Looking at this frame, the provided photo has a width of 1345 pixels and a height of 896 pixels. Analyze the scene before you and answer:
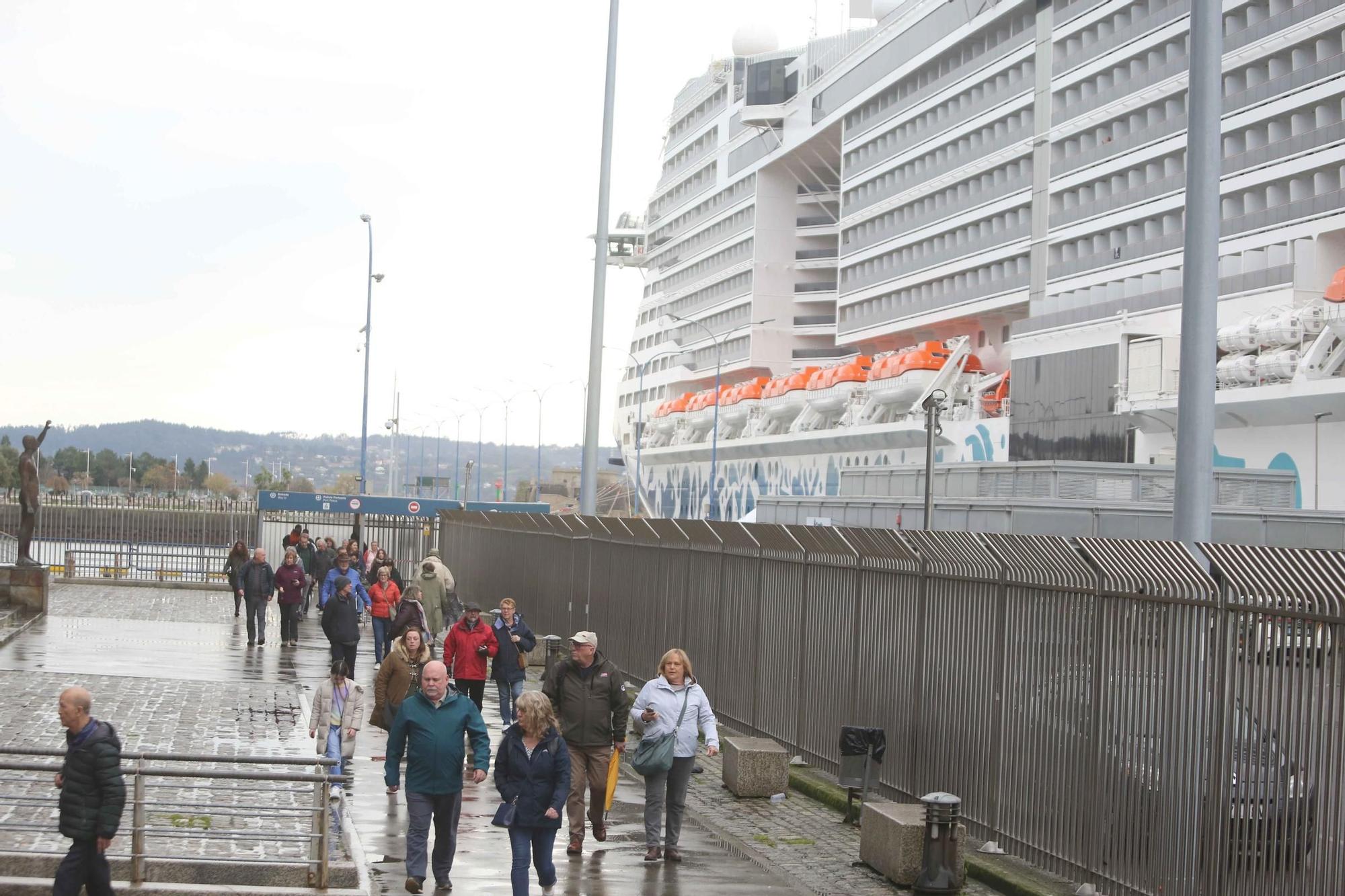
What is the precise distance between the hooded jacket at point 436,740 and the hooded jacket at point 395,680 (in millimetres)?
3138

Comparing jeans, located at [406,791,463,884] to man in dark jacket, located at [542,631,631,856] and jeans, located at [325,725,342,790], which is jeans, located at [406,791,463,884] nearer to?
man in dark jacket, located at [542,631,631,856]

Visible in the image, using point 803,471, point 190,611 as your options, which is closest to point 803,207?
point 803,471

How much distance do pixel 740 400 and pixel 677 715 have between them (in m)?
79.1

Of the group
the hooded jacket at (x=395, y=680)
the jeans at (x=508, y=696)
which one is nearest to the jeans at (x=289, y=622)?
the jeans at (x=508, y=696)

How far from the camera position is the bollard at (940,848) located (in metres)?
10.8

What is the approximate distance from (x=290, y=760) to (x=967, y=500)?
39.7m

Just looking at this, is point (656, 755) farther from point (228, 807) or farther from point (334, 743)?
point (228, 807)

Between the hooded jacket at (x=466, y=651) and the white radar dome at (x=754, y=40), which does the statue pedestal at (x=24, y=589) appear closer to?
the hooded jacket at (x=466, y=651)

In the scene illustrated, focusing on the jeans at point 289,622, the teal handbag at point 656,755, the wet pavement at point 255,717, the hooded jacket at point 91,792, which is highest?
the hooded jacket at point 91,792

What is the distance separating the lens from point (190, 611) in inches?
Answer: 1396

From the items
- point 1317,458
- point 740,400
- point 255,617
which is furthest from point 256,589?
point 740,400

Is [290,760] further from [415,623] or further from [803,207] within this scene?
[803,207]

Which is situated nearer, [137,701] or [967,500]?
[137,701]

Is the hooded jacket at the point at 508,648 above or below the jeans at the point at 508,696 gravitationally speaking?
above
